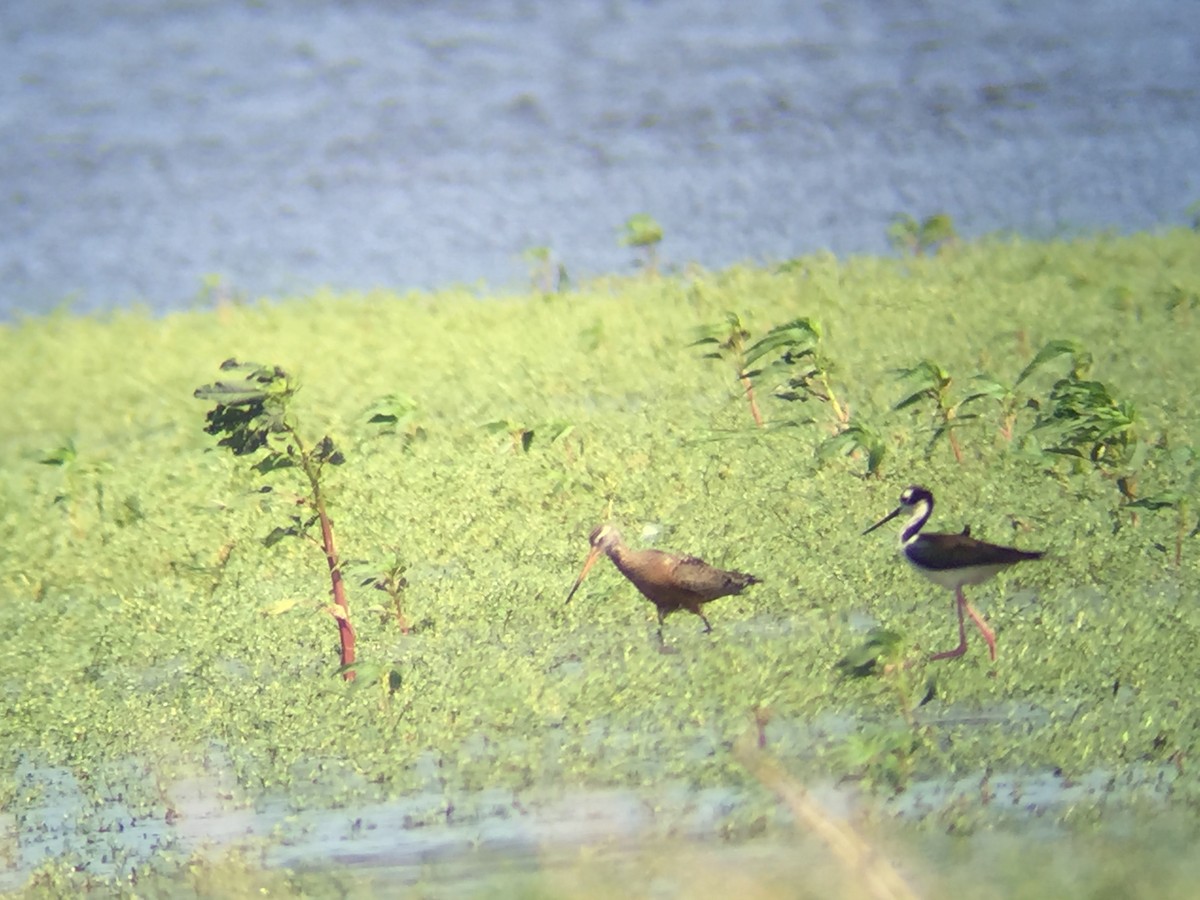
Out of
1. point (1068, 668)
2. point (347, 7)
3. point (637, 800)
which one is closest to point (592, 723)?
point (637, 800)

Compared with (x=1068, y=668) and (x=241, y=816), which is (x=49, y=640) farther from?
(x=1068, y=668)

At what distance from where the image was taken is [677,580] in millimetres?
5098

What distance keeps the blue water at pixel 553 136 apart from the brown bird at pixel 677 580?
346 centimetres

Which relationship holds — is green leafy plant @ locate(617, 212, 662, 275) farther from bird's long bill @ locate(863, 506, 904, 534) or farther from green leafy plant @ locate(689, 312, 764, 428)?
bird's long bill @ locate(863, 506, 904, 534)

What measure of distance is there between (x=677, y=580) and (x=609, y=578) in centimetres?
51

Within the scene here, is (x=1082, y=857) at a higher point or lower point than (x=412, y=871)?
higher

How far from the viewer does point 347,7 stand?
9.41 metres

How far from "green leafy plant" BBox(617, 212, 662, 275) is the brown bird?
329 centimetres

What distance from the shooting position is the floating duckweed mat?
402cm

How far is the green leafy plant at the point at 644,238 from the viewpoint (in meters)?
8.45

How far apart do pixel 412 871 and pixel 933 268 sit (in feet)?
17.0

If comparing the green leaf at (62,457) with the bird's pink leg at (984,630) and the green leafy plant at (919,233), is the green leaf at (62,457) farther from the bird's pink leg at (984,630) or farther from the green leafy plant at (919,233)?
the green leafy plant at (919,233)

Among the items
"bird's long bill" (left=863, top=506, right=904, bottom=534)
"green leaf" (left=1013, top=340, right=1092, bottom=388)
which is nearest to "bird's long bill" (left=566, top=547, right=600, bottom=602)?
"bird's long bill" (left=863, top=506, right=904, bottom=534)

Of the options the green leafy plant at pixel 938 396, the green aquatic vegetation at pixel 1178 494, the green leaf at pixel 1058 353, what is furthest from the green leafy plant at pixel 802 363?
the green aquatic vegetation at pixel 1178 494
